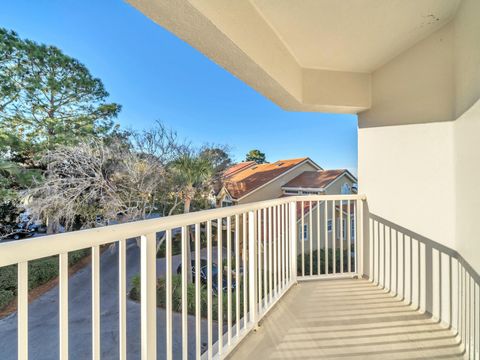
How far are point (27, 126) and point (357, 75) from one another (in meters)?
3.88

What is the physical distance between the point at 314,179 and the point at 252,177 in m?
2.06

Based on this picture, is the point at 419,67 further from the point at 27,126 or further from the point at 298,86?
the point at 27,126

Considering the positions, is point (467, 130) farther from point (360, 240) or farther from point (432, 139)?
point (360, 240)

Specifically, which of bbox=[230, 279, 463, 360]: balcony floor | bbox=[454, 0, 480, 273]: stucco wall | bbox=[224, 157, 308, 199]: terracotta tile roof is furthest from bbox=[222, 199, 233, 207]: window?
bbox=[454, 0, 480, 273]: stucco wall

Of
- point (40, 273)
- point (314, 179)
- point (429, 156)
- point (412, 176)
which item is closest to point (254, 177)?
point (314, 179)

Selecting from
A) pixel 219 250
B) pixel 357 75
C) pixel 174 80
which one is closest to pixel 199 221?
pixel 219 250

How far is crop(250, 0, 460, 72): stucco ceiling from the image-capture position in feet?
5.34

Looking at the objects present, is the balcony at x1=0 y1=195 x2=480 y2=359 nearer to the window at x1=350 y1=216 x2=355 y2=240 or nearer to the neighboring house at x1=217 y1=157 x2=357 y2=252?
the window at x1=350 y1=216 x2=355 y2=240

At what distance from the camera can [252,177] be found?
25.7ft

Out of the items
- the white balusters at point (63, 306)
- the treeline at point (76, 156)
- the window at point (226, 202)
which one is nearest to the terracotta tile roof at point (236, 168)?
the treeline at point (76, 156)

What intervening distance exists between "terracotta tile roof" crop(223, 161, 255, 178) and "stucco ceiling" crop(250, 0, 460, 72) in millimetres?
6353

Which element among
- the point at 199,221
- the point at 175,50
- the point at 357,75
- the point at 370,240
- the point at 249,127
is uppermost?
the point at 175,50

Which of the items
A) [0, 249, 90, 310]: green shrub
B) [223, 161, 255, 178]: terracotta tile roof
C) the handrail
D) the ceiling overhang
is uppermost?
the ceiling overhang

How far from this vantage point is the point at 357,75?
266cm
